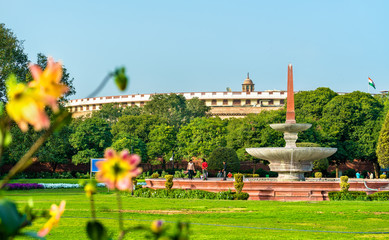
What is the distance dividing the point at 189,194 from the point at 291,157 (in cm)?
689

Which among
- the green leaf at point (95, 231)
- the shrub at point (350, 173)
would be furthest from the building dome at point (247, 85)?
the green leaf at point (95, 231)

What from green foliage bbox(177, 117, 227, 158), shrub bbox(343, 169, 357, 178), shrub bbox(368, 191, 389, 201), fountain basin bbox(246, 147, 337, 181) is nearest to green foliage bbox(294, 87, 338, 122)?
shrub bbox(343, 169, 357, 178)

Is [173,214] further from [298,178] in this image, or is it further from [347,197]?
[298,178]

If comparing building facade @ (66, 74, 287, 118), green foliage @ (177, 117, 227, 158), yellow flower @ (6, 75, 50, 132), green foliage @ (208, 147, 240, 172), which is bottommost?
yellow flower @ (6, 75, 50, 132)

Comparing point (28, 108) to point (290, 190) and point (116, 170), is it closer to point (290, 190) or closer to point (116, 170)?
point (116, 170)

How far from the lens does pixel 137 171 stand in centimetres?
175

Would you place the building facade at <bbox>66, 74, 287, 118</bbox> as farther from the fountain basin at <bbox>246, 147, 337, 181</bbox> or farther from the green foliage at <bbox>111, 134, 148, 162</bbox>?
the fountain basin at <bbox>246, 147, 337, 181</bbox>

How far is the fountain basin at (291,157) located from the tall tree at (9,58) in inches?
644

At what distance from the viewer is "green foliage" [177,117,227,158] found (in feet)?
196

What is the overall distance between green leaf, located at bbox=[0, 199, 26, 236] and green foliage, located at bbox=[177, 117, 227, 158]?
57626 mm

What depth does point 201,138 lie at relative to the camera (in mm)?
60656

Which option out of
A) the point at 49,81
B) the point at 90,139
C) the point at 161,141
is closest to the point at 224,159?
the point at 161,141

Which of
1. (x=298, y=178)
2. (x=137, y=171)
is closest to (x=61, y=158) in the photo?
(x=298, y=178)

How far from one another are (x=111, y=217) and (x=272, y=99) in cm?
8165
